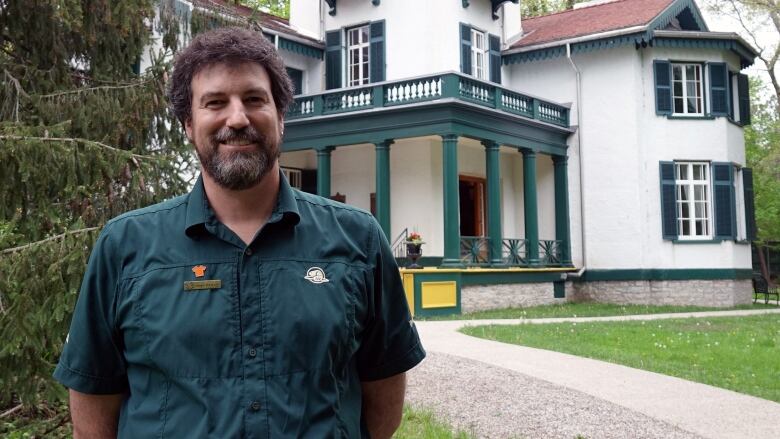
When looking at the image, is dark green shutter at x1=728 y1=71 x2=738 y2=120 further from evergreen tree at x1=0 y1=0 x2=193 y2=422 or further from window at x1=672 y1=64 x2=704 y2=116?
evergreen tree at x1=0 y1=0 x2=193 y2=422

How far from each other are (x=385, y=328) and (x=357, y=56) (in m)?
20.0

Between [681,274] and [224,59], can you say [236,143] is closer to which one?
[224,59]

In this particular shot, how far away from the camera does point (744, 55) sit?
72.0 feet

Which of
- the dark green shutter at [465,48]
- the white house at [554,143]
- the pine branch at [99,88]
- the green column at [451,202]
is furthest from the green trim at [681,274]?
the pine branch at [99,88]

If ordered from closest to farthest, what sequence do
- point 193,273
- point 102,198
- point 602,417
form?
point 193,273 < point 102,198 < point 602,417

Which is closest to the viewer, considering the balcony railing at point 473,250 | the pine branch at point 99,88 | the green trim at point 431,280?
the pine branch at point 99,88

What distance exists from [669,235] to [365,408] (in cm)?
1960

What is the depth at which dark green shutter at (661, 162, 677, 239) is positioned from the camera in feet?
67.1

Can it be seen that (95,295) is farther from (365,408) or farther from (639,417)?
(639,417)

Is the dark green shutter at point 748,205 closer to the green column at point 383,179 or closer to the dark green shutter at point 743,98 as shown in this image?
the dark green shutter at point 743,98

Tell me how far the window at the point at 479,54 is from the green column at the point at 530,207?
271 centimetres

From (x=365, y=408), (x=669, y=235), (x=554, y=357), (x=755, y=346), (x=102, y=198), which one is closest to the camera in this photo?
(x=365, y=408)

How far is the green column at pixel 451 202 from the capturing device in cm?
1752

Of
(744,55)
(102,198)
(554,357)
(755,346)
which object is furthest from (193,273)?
(744,55)
